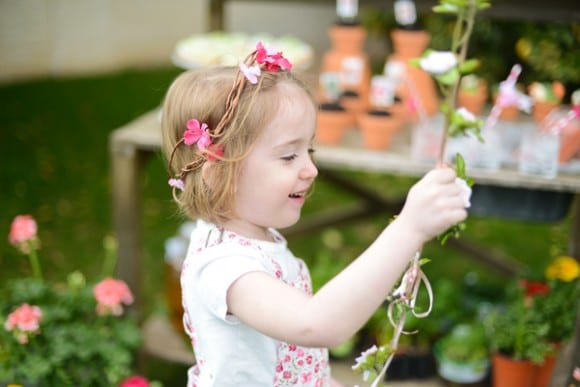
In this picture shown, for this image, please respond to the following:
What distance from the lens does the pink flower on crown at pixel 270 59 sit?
141 centimetres

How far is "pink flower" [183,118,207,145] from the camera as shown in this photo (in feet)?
4.48

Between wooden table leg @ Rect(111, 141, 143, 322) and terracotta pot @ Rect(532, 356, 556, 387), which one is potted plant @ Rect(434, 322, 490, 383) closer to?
terracotta pot @ Rect(532, 356, 556, 387)

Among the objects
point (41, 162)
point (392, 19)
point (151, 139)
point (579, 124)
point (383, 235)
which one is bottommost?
point (41, 162)

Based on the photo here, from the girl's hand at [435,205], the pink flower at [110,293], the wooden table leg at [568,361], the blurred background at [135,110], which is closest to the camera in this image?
the girl's hand at [435,205]

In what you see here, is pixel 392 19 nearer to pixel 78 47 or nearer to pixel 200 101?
pixel 78 47

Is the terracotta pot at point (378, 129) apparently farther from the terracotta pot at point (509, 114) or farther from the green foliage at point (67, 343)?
the green foliage at point (67, 343)

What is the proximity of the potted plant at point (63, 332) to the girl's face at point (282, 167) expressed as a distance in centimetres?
115

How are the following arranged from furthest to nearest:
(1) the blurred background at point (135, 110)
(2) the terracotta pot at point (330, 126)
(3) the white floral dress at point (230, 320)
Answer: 1. (1) the blurred background at point (135, 110)
2. (2) the terracotta pot at point (330, 126)
3. (3) the white floral dress at point (230, 320)

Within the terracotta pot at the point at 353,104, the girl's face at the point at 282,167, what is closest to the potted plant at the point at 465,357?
the terracotta pot at the point at 353,104

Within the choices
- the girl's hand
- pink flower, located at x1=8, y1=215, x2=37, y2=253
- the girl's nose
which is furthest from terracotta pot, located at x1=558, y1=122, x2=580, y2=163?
pink flower, located at x1=8, y1=215, x2=37, y2=253

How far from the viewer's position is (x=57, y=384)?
2453 millimetres

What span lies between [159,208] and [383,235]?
362 centimetres

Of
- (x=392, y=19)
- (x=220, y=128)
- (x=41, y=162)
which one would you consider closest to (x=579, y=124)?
(x=220, y=128)

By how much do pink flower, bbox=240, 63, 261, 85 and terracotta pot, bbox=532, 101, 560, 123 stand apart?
1509mm
